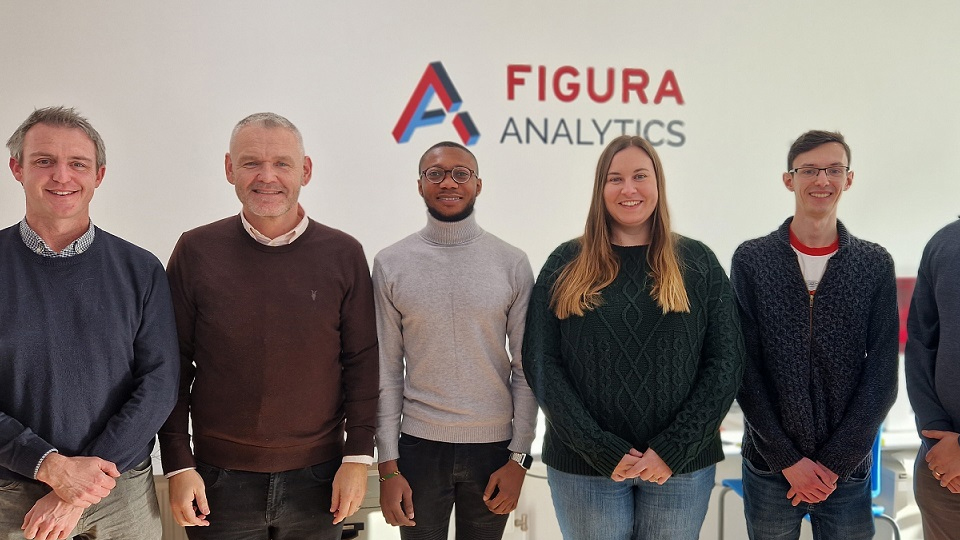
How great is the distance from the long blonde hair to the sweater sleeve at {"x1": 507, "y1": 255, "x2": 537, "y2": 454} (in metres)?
0.16

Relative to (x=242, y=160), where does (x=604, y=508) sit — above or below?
below

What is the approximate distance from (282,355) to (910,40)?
340 cm

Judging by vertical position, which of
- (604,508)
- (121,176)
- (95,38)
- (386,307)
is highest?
(95,38)

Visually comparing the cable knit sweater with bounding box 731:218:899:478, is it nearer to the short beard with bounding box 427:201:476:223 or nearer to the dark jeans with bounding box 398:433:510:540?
the dark jeans with bounding box 398:433:510:540

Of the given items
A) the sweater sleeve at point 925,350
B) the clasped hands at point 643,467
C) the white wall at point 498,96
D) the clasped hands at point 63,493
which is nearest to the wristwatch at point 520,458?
the clasped hands at point 643,467

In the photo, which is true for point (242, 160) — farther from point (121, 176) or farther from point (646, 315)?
point (121, 176)

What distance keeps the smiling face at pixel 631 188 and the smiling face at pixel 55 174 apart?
54.1 inches

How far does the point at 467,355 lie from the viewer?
6.74ft

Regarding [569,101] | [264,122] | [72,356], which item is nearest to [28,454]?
[72,356]

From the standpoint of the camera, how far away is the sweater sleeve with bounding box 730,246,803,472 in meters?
2.00

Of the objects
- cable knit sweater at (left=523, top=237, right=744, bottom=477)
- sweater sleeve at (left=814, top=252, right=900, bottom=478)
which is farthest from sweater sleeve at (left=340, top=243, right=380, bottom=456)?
sweater sleeve at (left=814, top=252, right=900, bottom=478)

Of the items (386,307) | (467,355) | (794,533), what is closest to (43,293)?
(386,307)

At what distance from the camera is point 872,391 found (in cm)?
198

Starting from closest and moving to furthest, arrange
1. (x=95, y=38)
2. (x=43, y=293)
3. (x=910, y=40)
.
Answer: (x=43, y=293) → (x=95, y=38) → (x=910, y=40)
